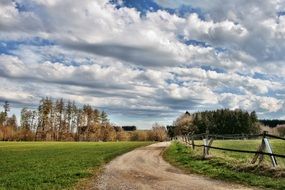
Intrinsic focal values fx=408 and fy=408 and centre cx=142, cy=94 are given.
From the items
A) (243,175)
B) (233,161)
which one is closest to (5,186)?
(243,175)

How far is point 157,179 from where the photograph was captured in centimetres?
1808

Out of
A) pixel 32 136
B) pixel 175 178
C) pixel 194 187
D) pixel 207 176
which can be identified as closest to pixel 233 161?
pixel 207 176

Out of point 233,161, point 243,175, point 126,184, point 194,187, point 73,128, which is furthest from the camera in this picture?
point 73,128

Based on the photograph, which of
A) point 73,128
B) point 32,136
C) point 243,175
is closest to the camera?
point 243,175

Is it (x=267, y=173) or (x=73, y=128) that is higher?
(x=73, y=128)

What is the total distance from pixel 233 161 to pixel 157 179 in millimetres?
6081

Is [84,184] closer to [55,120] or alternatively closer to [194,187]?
[194,187]

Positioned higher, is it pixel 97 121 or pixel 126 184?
Answer: pixel 97 121

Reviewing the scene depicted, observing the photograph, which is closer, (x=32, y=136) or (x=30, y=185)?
(x=30, y=185)

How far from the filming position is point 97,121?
7643 inches

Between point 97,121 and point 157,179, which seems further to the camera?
point 97,121

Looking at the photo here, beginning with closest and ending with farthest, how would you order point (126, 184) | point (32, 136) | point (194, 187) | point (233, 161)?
point (194, 187) < point (126, 184) < point (233, 161) < point (32, 136)

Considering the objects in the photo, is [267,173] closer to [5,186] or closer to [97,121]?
[5,186]

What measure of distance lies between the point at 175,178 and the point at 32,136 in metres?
161
